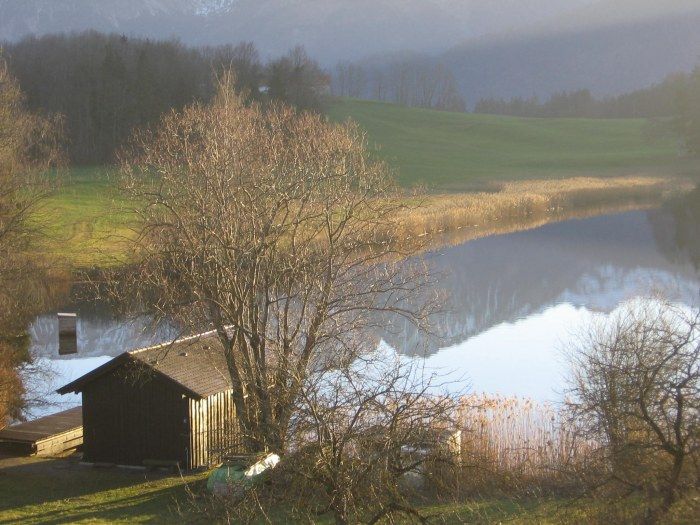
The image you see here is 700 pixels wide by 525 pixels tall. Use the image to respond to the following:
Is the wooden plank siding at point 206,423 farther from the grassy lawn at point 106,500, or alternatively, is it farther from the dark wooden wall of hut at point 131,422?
the grassy lawn at point 106,500

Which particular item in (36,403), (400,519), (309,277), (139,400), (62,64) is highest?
(62,64)

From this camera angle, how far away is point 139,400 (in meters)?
18.6

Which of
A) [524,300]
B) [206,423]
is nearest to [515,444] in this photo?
[206,423]

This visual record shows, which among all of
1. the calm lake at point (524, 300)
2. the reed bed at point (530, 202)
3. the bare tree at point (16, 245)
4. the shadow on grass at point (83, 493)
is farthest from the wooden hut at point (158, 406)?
the reed bed at point (530, 202)

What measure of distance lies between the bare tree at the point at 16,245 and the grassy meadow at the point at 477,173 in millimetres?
2328

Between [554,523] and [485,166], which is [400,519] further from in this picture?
[485,166]

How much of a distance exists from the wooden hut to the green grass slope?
41.4m

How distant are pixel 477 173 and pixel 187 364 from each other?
5349cm

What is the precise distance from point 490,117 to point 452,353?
89.1 metres

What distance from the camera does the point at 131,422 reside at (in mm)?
18719

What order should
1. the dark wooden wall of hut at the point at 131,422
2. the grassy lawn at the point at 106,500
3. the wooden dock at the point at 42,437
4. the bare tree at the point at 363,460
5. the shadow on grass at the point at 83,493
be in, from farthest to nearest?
the wooden dock at the point at 42,437, the dark wooden wall of hut at the point at 131,422, the shadow on grass at the point at 83,493, the grassy lawn at the point at 106,500, the bare tree at the point at 363,460

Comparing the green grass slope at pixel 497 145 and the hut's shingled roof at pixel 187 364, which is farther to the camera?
the green grass slope at pixel 497 145

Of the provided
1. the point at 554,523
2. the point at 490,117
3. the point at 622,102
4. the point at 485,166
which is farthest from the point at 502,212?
the point at 622,102

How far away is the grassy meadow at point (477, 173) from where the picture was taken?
39781 mm
